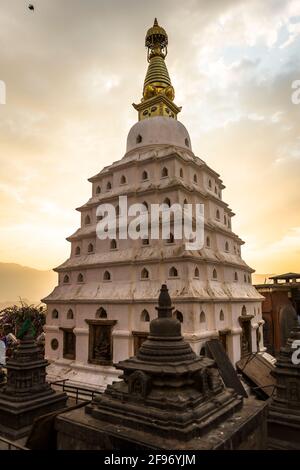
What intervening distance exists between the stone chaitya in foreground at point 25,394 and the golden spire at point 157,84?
20968 mm

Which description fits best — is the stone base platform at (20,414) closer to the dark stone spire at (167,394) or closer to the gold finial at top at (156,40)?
the dark stone spire at (167,394)

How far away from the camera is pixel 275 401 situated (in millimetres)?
12086

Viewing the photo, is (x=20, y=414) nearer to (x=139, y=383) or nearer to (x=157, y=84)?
(x=139, y=383)

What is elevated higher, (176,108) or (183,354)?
(176,108)

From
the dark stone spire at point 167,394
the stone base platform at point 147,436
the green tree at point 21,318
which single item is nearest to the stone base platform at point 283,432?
the stone base platform at point 147,436

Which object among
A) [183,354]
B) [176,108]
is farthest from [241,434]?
[176,108]

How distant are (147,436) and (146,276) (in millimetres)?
12261

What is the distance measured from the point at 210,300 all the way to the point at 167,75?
72.7 feet

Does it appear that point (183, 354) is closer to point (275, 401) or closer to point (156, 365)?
→ point (156, 365)

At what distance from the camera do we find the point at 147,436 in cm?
744

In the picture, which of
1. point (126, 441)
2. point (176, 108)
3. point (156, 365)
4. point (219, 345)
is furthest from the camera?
point (176, 108)

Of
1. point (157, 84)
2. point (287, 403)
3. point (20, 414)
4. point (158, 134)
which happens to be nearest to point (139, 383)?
point (287, 403)

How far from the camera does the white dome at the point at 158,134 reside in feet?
81.3

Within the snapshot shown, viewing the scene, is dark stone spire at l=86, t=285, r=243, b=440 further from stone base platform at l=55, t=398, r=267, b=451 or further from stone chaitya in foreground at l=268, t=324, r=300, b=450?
stone chaitya in foreground at l=268, t=324, r=300, b=450
